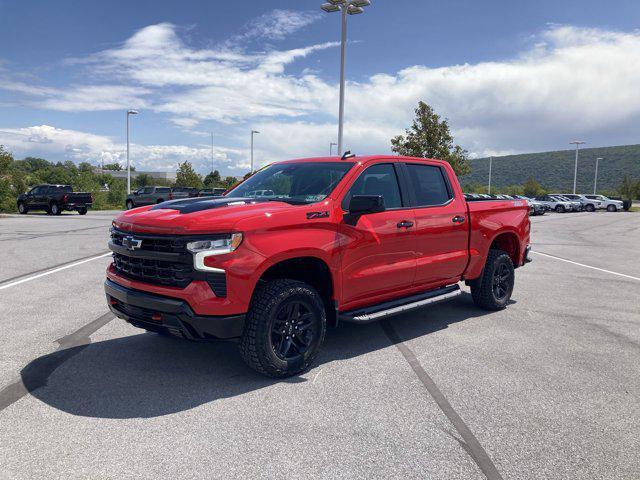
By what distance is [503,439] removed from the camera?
338 cm

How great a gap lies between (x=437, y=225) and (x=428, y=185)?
1.66 feet

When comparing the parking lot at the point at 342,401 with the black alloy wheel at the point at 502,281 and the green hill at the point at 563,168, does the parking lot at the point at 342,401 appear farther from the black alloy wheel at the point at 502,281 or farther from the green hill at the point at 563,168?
the green hill at the point at 563,168

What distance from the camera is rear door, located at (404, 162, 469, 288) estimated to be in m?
5.66

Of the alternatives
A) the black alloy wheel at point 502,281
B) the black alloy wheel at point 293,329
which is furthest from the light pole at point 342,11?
the black alloy wheel at point 293,329

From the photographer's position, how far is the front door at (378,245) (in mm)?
4828

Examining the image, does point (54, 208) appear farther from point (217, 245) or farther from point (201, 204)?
point (217, 245)

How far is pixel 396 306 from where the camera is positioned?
5.29 meters

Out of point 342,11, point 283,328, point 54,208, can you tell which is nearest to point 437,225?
point 283,328

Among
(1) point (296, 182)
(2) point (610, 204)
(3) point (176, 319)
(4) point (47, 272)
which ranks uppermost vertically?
(1) point (296, 182)

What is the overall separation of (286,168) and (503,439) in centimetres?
350

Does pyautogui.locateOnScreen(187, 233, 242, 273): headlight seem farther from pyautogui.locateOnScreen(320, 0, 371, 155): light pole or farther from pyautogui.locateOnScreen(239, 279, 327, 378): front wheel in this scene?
pyautogui.locateOnScreen(320, 0, 371, 155): light pole

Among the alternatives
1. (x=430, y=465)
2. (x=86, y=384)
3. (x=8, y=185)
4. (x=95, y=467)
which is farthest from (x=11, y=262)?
(x=8, y=185)

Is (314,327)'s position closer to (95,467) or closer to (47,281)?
(95,467)

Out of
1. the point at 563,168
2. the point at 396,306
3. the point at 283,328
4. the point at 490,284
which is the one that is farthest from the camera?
the point at 563,168
